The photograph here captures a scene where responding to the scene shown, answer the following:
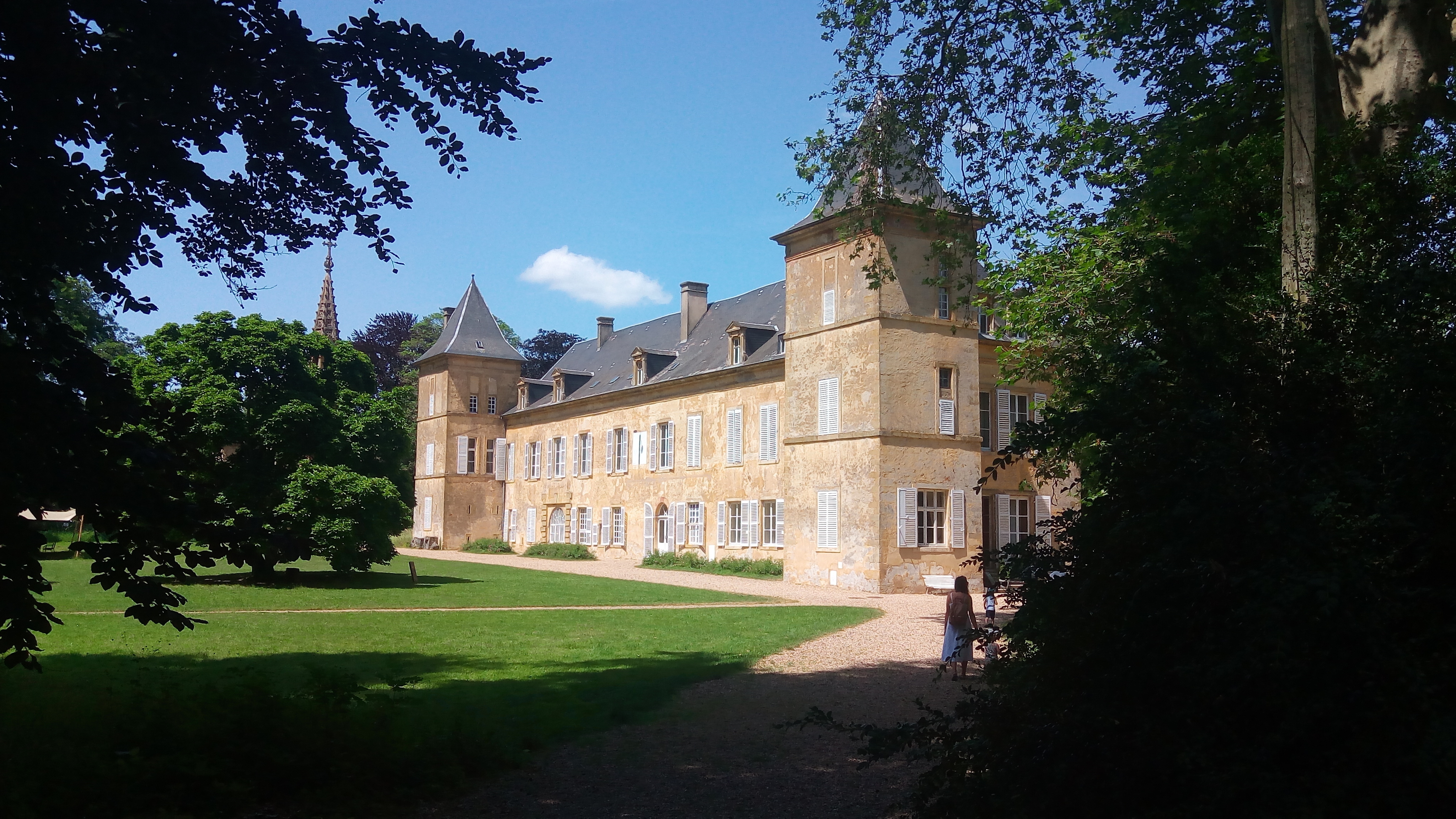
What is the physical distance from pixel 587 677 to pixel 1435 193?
786 cm

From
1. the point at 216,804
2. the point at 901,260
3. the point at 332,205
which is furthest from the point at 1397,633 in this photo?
the point at 901,260

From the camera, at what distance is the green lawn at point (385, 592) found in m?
17.1

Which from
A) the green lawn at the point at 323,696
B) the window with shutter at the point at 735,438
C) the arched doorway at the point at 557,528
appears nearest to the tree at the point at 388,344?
the arched doorway at the point at 557,528

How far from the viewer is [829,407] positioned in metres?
25.9

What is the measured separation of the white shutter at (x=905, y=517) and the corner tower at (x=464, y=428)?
82.8 ft

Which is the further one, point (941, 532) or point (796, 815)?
point (941, 532)

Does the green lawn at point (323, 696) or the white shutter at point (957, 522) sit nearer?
the green lawn at point (323, 696)

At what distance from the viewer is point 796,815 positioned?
590 centimetres

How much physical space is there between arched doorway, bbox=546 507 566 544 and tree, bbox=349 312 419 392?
18.8m

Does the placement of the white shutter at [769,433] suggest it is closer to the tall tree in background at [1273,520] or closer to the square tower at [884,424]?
the square tower at [884,424]

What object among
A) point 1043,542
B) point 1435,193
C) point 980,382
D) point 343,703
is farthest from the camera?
point 980,382

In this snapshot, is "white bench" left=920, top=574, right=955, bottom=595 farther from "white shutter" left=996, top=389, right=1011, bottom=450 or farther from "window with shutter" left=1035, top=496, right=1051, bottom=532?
"window with shutter" left=1035, top=496, right=1051, bottom=532

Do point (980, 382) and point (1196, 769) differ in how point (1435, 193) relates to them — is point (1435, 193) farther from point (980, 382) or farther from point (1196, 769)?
point (980, 382)

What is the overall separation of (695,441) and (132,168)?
95.0 ft
